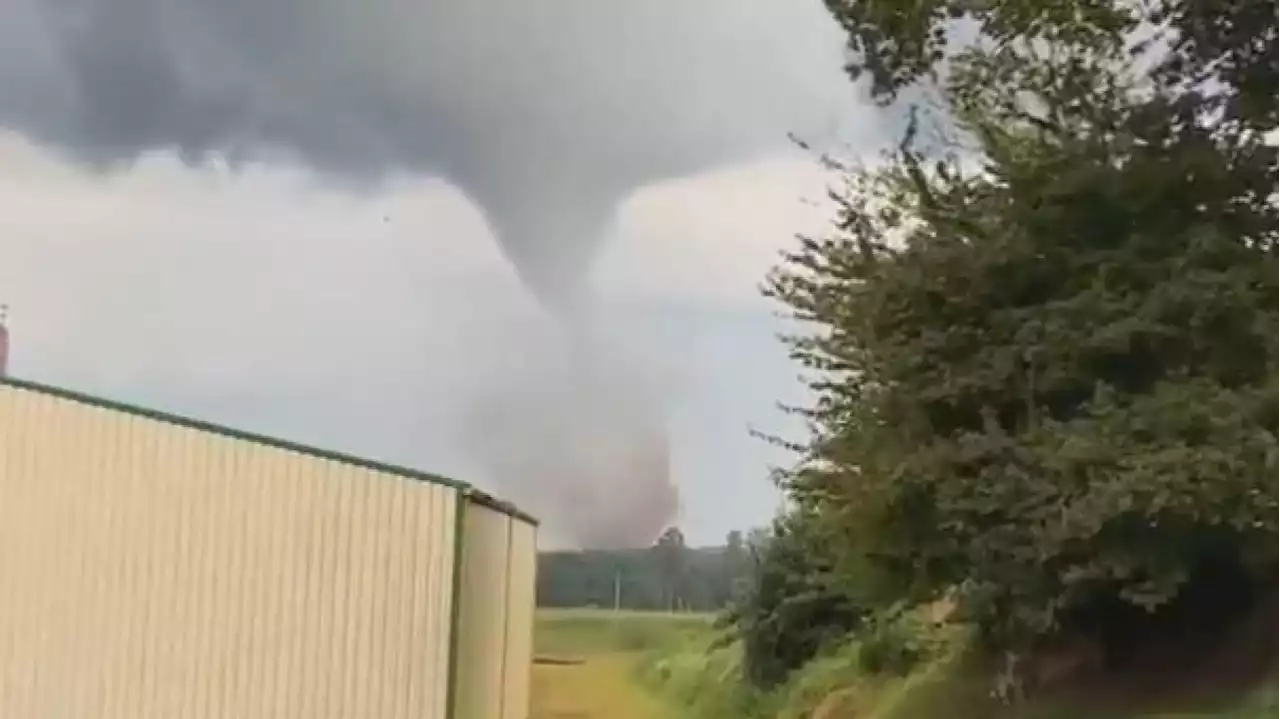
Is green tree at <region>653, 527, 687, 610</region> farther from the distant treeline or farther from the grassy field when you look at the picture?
the grassy field

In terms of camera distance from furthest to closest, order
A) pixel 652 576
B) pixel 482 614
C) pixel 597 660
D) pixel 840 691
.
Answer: pixel 652 576, pixel 597 660, pixel 840 691, pixel 482 614

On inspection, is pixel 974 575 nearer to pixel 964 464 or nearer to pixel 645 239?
pixel 964 464

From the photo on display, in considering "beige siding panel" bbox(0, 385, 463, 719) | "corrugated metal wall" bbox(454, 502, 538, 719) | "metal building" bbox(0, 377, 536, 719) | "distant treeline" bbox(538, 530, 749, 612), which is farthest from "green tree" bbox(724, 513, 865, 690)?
"beige siding panel" bbox(0, 385, 463, 719)

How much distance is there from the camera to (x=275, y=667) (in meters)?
14.4

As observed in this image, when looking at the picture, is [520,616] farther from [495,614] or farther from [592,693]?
[592,693]

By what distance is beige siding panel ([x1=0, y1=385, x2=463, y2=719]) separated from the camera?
14344 millimetres

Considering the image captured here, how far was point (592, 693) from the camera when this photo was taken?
78.9ft

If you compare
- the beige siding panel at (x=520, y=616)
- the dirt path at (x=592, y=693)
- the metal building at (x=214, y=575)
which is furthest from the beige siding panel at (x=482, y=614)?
the dirt path at (x=592, y=693)

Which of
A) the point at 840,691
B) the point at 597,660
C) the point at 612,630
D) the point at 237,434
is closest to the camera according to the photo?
the point at 237,434

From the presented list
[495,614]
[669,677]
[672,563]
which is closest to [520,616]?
[495,614]

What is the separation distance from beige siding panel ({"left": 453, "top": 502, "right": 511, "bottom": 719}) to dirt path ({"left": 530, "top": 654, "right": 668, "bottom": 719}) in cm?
516

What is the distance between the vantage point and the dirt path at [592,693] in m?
23.6

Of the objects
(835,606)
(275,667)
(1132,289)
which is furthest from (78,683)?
(835,606)

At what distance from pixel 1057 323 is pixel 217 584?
868 centimetres
